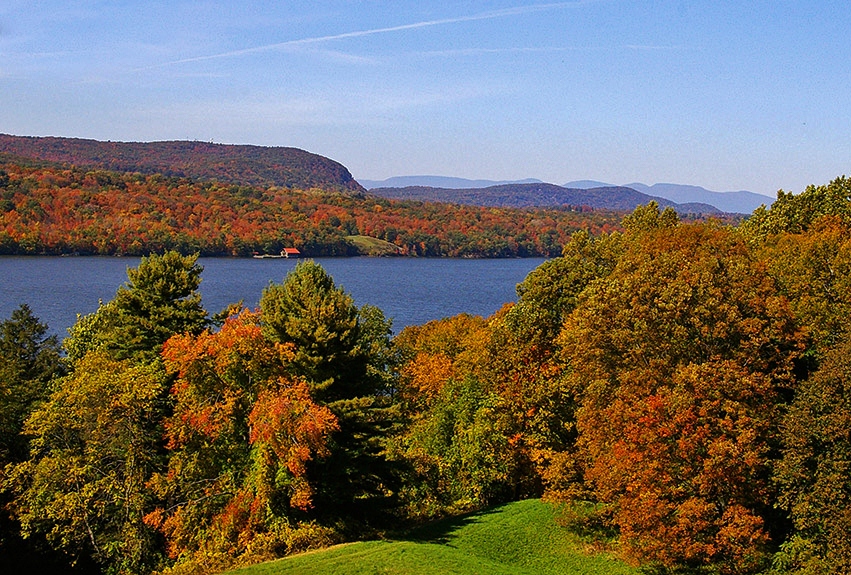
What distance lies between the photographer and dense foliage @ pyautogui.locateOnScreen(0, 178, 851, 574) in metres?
21.3

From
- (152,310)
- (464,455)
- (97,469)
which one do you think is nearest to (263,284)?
(152,310)

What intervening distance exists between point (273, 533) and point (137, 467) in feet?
19.7

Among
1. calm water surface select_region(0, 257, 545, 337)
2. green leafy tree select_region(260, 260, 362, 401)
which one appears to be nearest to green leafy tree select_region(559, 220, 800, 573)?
green leafy tree select_region(260, 260, 362, 401)

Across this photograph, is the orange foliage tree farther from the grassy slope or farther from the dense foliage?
the grassy slope

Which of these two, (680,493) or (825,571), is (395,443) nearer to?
(680,493)

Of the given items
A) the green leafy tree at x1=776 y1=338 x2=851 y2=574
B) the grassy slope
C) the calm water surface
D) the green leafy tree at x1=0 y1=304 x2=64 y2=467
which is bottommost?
the calm water surface

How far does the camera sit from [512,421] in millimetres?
31375

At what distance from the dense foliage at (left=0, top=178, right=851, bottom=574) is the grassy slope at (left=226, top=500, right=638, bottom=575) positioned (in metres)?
1.28

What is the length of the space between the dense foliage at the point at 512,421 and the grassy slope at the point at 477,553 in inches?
50.3

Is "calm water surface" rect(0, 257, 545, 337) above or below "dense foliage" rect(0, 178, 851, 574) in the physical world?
below

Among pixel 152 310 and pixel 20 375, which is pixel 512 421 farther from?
pixel 20 375

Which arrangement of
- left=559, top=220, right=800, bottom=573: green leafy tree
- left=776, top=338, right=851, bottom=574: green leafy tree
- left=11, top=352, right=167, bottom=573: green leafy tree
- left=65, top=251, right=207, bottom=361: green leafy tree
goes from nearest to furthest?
left=776, top=338, right=851, bottom=574: green leafy tree < left=559, top=220, right=800, bottom=573: green leafy tree < left=11, top=352, right=167, bottom=573: green leafy tree < left=65, top=251, right=207, bottom=361: green leafy tree

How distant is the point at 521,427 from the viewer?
104ft

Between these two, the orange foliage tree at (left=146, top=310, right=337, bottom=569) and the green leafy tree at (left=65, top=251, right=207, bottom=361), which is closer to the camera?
the orange foliage tree at (left=146, top=310, right=337, bottom=569)
